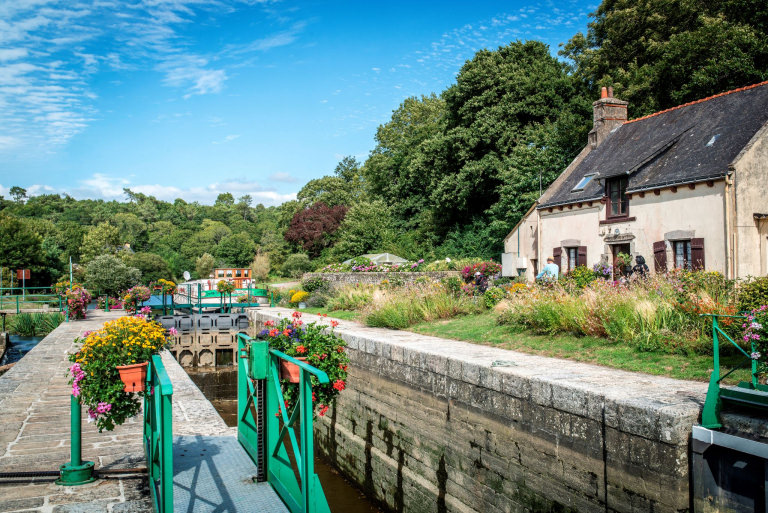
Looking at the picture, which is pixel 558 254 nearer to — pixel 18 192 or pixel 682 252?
pixel 682 252

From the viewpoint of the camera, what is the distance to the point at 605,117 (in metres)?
20.2

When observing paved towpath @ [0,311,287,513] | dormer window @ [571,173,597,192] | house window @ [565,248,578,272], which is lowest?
paved towpath @ [0,311,287,513]

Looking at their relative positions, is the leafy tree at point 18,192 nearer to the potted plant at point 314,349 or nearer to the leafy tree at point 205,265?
the leafy tree at point 205,265

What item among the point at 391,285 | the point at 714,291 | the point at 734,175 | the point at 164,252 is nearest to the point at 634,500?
the point at 714,291

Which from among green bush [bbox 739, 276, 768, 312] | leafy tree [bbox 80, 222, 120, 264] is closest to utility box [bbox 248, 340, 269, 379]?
green bush [bbox 739, 276, 768, 312]

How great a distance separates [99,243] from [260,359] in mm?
63292

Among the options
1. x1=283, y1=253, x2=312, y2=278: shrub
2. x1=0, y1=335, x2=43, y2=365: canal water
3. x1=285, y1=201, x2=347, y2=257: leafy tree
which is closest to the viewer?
x1=0, y1=335, x2=43, y2=365: canal water

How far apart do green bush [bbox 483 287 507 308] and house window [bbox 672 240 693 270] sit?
16.9 feet

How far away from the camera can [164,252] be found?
74938mm

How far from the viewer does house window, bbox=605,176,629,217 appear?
646 inches

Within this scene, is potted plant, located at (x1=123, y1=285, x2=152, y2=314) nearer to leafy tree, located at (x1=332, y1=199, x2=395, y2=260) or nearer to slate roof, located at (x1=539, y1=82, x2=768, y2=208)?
slate roof, located at (x1=539, y1=82, x2=768, y2=208)

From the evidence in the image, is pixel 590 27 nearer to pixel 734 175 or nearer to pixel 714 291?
pixel 734 175

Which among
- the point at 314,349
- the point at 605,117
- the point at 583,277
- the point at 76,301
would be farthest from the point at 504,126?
the point at 314,349

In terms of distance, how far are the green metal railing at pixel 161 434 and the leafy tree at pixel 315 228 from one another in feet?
143
